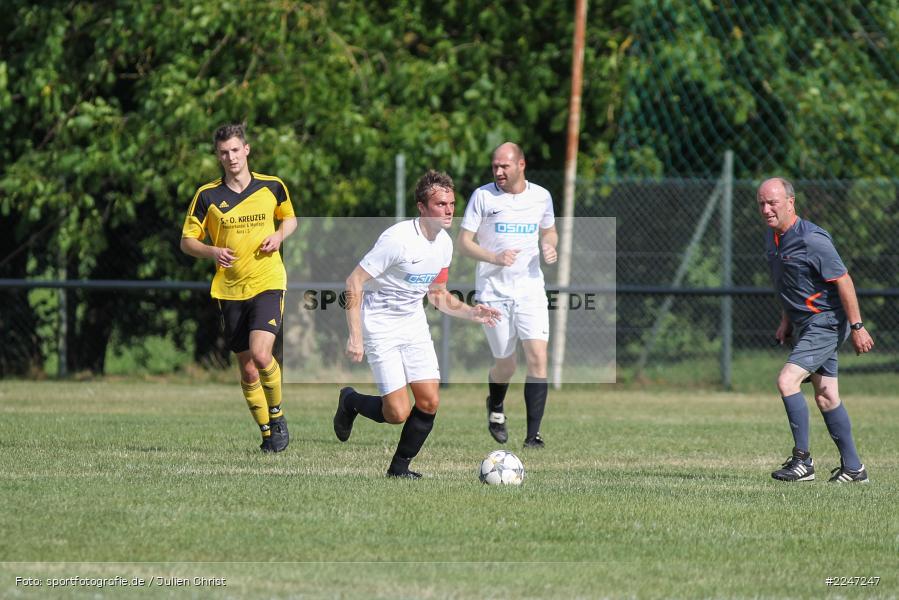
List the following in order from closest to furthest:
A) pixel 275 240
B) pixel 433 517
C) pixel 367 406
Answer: pixel 433 517 → pixel 367 406 → pixel 275 240

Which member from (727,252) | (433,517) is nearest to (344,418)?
(433,517)

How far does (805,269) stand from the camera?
8.69 metres

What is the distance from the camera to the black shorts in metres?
9.73

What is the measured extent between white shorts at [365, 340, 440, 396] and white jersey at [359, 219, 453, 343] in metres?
0.06

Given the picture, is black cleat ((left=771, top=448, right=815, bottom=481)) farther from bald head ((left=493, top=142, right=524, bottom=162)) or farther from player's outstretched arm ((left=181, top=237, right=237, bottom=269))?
player's outstretched arm ((left=181, top=237, right=237, bottom=269))

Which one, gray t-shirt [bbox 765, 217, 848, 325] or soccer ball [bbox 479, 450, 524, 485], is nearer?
soccer ball [bbox 479, 450, 524, 485]

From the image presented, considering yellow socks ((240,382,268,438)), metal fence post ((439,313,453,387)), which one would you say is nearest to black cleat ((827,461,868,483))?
yellow socks ((240,382,268,438))

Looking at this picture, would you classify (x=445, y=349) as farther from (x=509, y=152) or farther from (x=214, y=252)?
(x=214, y=252)

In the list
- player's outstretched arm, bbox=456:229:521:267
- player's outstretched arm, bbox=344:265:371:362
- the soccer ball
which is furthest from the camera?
player's outstretched arm, bbox=456:229:521:267

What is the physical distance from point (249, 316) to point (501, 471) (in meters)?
2.54

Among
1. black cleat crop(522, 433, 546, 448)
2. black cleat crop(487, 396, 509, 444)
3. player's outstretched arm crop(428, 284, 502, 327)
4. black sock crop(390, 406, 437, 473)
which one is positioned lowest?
black cleat crop(522, 433, 546, 448)

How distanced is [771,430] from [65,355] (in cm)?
913

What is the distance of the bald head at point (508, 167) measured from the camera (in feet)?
35.6

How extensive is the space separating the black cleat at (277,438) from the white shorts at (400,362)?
1695 mm
